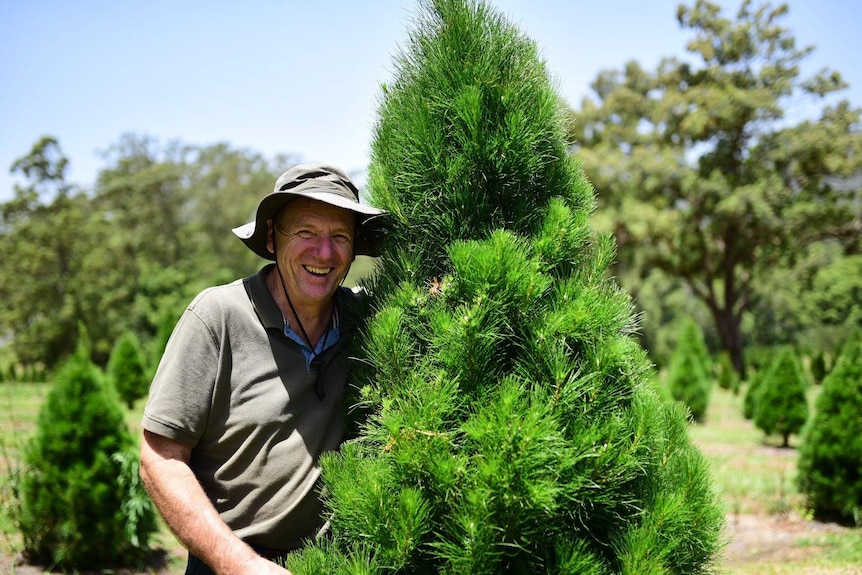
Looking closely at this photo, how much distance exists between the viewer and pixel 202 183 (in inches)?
1668

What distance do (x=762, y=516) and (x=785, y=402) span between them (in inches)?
207

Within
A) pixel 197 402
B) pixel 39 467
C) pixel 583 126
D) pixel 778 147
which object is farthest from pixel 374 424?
pixel 583 126

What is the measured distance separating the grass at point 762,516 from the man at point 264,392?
1.47 m

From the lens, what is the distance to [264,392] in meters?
2.35

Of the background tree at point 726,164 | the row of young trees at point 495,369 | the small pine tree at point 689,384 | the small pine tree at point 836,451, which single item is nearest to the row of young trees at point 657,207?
the background tree at point 726,164

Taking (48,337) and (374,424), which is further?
(48,337)

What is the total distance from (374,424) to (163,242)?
37988 millimetres

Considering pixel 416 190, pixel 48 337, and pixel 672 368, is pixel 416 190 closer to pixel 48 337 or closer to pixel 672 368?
pixel 672 368

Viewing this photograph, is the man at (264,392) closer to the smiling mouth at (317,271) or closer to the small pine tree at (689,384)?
the smiling mouth at (317,271)

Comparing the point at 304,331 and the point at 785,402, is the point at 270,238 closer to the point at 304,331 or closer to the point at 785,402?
the point at 304,331

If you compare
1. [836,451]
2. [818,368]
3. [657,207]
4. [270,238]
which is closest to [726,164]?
[657,207]

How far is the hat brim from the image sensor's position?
2303mm

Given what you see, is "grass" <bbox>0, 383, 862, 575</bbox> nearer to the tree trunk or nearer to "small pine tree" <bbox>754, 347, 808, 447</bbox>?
"small pine tree" <bbox>754, 347, 808, 447</bbox>

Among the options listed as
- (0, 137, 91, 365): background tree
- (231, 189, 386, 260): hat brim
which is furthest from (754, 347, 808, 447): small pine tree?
(0, 137, 91, 365): background tree
